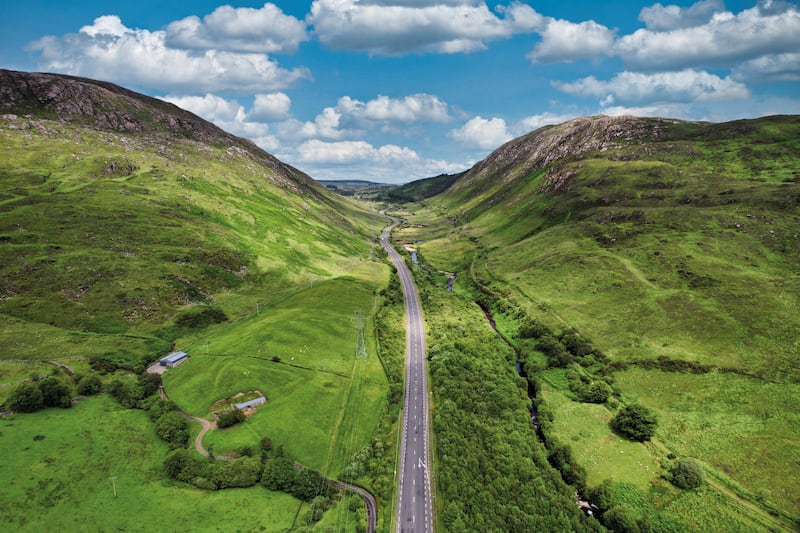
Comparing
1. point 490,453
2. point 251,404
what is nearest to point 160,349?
point 251,404

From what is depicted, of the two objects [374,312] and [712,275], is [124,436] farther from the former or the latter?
[712,275]

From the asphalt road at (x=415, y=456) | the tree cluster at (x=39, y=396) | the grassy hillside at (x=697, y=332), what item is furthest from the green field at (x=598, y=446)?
the tree cluster at (x=39, y=396)

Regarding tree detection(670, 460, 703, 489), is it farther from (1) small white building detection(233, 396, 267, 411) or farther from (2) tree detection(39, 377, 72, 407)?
(2) tree detection(39, 377, 72, 407)

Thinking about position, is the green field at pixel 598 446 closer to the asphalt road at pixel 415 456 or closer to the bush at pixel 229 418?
the asphalt road at pixel 415 456

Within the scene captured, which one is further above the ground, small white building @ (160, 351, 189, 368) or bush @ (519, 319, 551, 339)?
small white building @ (160, 351, 189, 368)

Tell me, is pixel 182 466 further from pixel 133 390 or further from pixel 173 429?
pixel 133 390

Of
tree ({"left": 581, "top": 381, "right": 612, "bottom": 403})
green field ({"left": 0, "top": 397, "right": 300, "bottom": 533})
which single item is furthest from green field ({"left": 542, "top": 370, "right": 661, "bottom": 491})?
green field ({"left": 0, "top": 397, "right": 300, "bottom": 533})
